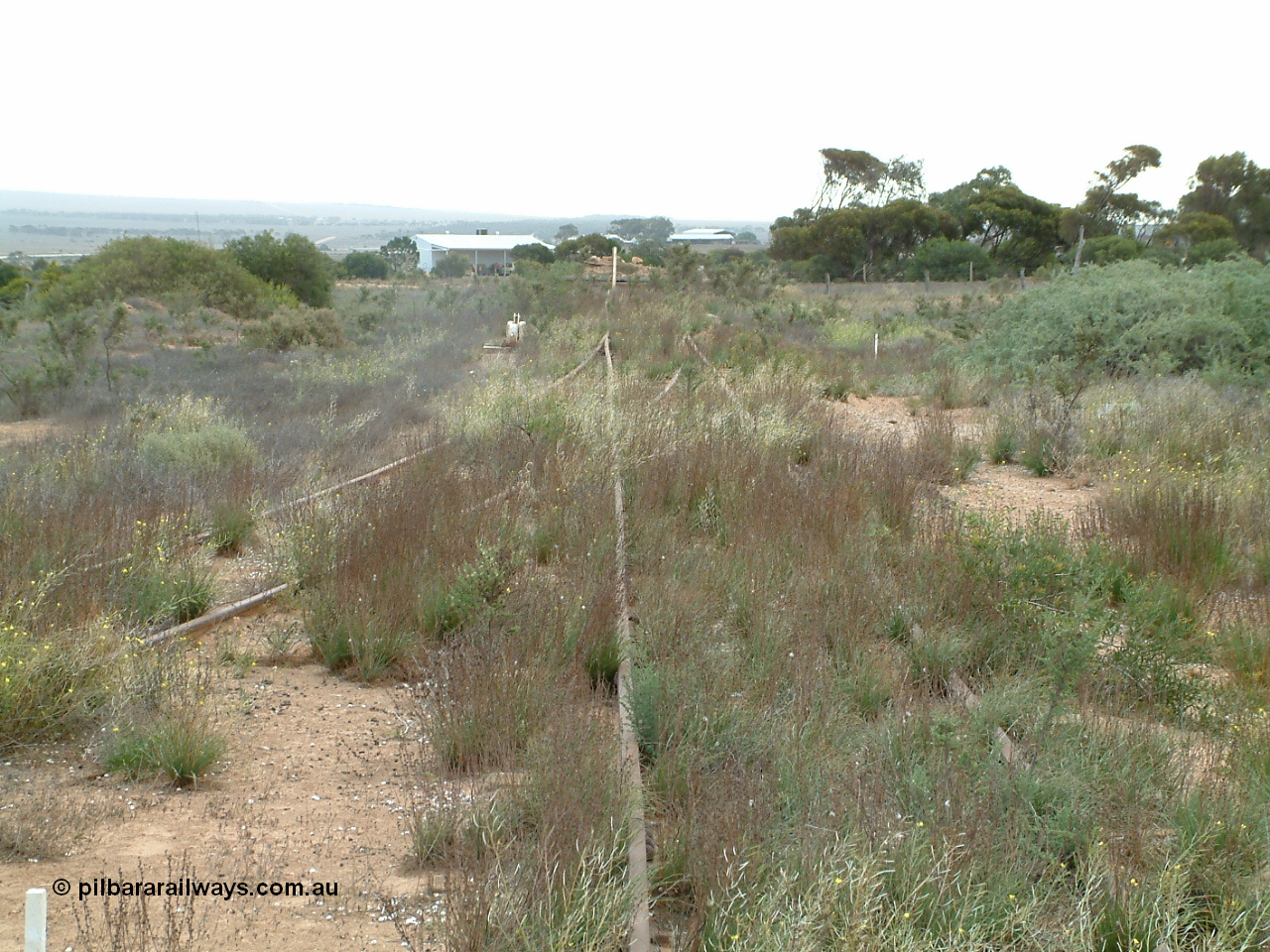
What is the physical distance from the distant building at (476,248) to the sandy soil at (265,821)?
8962 cm

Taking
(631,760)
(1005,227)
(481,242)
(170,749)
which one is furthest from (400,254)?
(631,760)

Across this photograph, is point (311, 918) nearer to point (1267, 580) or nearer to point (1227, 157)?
point (1267, 580)

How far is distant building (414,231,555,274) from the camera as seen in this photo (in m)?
113

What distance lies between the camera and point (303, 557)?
23.8 feet

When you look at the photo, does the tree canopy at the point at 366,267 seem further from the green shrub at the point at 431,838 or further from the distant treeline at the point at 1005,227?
the green shrub at the point at 431,838

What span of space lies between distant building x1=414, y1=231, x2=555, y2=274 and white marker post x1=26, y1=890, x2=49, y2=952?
9243cm

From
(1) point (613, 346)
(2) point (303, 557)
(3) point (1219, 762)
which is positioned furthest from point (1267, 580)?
(1) point (613, 346)

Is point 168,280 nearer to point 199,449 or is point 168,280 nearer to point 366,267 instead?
point 199,449

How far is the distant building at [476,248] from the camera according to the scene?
113 metres

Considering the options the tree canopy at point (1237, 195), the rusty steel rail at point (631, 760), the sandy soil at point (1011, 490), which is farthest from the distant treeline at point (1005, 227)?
the rusty steel rail at point (631, 760)

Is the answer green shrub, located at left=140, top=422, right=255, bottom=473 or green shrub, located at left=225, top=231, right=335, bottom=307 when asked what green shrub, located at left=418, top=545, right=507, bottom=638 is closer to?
green shrub, located at left=140, top=422, right=255, bottom=473

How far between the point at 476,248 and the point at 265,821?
11274cm

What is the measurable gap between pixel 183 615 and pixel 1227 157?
219 feet

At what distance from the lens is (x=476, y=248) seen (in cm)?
11300
